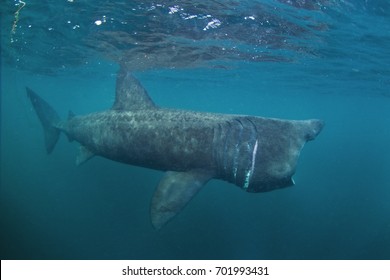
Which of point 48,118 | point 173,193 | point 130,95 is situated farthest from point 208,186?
point 173,193

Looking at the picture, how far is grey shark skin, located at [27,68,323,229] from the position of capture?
6656 mm

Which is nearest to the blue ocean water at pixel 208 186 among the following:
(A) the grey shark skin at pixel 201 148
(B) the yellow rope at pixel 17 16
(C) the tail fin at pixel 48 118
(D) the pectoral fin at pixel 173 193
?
(B) the yellow rope at pixel 17 16

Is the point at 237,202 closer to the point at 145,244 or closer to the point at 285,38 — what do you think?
the point at 145,244

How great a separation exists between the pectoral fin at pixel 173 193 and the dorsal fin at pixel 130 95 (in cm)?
264

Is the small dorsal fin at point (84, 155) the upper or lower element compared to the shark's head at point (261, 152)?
lower

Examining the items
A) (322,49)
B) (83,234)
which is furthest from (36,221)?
(322,49)

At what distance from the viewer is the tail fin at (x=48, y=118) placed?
14.0 m

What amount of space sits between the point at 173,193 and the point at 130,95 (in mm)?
3836

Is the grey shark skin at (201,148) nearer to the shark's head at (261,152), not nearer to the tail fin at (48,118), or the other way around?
the shark's head at (261,152)

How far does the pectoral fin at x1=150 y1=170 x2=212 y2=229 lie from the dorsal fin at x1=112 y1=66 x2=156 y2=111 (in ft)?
8.66

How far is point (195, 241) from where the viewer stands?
50.0ft

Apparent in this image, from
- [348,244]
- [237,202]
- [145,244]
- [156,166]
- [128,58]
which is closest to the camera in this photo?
[156,166]

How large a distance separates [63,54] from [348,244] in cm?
2252

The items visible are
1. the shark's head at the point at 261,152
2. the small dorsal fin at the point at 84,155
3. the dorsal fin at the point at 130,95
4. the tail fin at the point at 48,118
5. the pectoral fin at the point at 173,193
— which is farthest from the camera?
the tail fin at the point at 48,118
